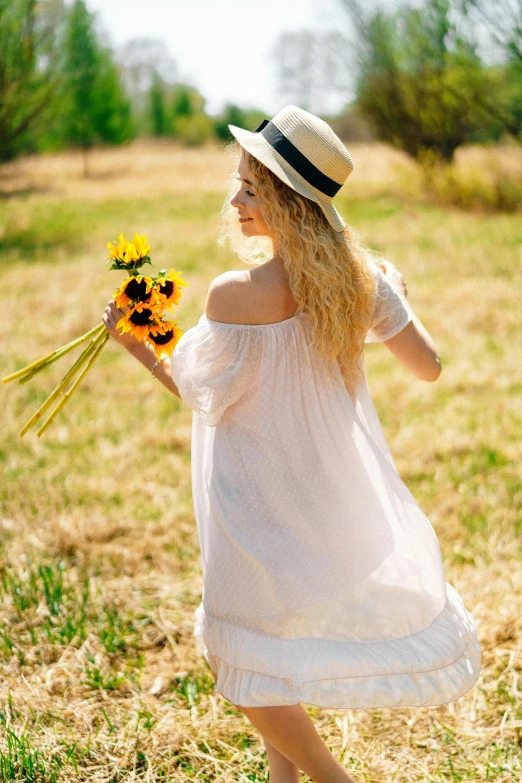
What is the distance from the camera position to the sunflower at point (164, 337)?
197 cm

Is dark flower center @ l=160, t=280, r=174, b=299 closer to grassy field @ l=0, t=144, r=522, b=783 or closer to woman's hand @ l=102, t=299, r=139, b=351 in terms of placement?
woman's hand @ l=102, t=299, r=139, b=351

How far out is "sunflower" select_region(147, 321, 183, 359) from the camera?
1967 millimetres

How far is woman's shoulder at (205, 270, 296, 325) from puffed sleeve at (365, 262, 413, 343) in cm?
31

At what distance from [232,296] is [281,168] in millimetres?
332

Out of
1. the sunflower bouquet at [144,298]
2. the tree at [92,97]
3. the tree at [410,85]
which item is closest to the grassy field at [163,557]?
the sunflower bouquet at [144,298]

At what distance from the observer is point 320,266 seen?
175 cm

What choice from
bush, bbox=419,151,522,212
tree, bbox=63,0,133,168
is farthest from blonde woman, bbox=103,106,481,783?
tree, bbox=63,0,133,168

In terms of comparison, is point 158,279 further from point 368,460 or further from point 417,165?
point 417,165

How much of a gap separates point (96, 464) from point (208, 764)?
8.29 ft

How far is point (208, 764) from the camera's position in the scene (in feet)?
7.38

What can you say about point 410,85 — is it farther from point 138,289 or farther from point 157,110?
point 157,110

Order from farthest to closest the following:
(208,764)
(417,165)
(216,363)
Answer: (417,165)
(208,764)
(216,363)

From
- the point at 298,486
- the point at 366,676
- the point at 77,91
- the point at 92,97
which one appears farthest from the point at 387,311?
the point at 92,97

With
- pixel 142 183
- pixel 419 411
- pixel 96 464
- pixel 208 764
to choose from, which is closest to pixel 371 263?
pixel 208 764
